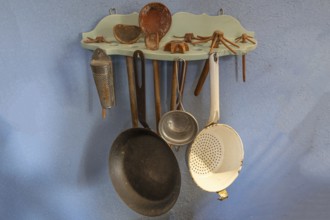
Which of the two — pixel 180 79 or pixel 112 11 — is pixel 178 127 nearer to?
pixel 180 79

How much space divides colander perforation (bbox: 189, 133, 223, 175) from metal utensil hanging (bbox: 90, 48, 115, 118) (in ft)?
0.84

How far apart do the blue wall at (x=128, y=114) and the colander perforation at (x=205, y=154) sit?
69mm

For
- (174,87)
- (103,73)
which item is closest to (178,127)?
(174,87)

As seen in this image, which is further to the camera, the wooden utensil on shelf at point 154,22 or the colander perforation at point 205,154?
the colander perforation at point 205,154

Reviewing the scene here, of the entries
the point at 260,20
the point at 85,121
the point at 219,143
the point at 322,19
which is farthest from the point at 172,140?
the point at 322,19

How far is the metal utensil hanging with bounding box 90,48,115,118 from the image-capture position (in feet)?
2.14

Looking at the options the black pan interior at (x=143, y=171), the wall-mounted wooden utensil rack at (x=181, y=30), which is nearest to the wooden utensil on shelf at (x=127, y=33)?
the wall-mounted wooden utensil rack at (x=181, y=30)

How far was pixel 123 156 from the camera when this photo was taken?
81cm

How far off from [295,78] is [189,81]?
0.93ft

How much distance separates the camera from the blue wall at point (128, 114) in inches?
28.6

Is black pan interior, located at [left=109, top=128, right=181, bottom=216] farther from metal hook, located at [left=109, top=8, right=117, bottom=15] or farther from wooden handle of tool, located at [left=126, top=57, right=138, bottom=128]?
metal hook, located at [left=109, top=8, right=117, bottom=15]

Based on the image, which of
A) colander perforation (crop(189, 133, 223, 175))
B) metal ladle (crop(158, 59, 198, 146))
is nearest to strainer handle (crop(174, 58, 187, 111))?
metal ladle (crop(158, 59, 198, 146))

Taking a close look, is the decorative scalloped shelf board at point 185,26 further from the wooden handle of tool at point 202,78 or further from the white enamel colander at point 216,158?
the white enamel colander at point 216,158

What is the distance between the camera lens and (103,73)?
2.16ft
